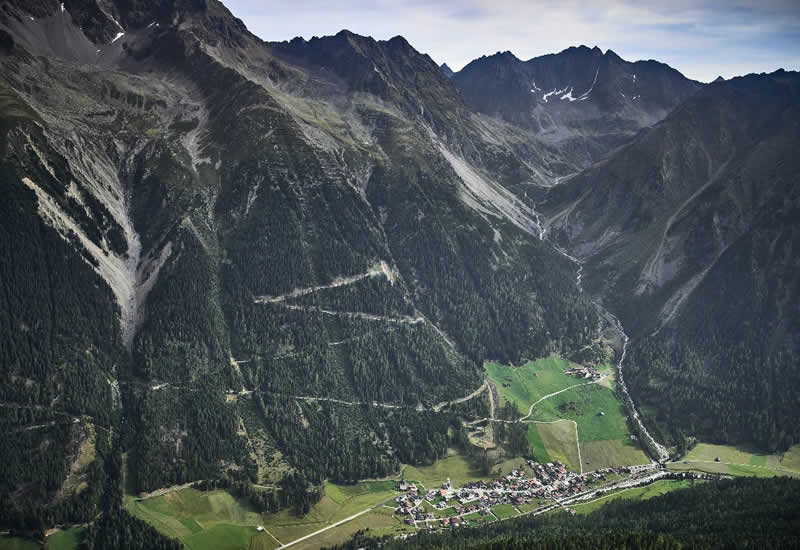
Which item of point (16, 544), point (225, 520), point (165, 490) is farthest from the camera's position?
point (165, 490)

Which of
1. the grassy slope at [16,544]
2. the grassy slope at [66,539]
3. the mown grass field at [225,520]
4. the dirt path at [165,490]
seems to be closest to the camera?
the grassy slope at [16,544]

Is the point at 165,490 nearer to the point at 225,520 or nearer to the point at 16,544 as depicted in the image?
the point at 225,520

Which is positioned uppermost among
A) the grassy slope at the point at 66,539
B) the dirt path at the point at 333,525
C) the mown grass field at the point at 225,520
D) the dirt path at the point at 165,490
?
the dirt path at the point at 165,490

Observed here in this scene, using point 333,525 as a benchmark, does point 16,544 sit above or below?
above

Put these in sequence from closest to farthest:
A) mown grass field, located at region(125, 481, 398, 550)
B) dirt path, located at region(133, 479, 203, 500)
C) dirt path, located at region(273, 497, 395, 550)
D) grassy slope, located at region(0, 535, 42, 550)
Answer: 1. grassy slope, located at region(0, 535, 42, 550)
2. mown grass field, located at region(125, 481, 398, 550)
3. dirt path, located at region(273, 497, 395, 550)
4. dirt path, located at region(133, 479, 203, 500)

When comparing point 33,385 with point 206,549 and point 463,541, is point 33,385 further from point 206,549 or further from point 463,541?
point 463,541

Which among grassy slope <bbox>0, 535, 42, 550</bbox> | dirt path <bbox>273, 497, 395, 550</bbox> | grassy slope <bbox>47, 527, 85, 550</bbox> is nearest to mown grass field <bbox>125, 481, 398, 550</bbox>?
dirt path <bbox>273, 497, 395, 550</bbox>

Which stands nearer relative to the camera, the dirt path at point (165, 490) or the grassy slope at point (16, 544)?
the grassy slope at point (16, 544)

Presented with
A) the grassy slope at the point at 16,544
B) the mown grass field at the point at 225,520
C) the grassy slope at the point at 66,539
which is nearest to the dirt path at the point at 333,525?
the mown grass field at the point at 225,520

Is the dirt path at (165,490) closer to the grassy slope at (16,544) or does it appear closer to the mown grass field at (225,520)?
the mown grass field at (225,520)

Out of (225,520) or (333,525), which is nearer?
(225,520)

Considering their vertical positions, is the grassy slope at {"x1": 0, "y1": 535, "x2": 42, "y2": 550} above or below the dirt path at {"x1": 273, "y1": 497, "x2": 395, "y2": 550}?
above

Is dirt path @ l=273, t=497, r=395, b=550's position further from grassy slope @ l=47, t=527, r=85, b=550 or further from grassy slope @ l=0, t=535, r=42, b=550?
grassy slope @ l=0, t=535, r=42, b=550

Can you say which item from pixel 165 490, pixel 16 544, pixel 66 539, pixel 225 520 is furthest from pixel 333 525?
pixel 16 544
